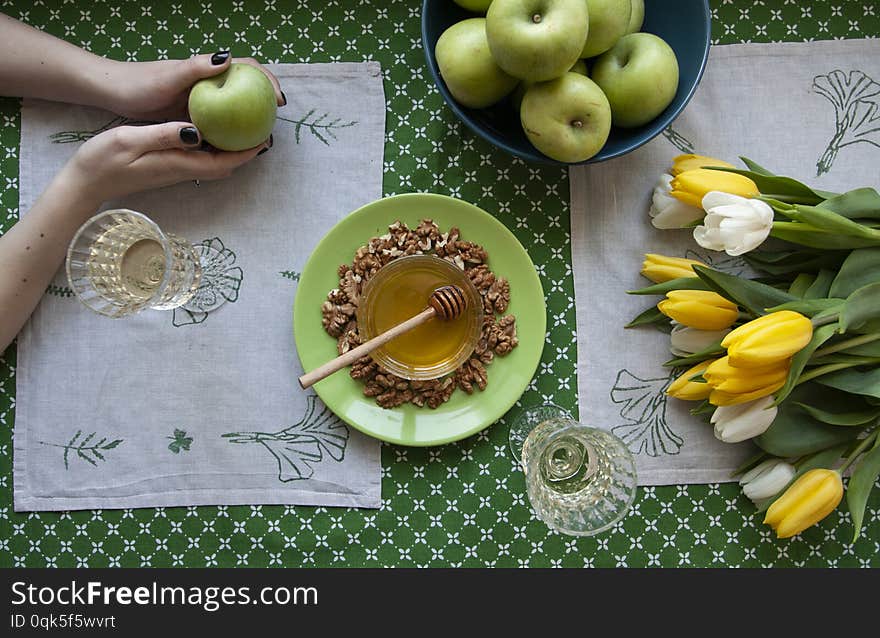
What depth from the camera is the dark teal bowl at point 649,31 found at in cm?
85

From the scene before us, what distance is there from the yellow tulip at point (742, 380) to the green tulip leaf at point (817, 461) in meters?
0.13

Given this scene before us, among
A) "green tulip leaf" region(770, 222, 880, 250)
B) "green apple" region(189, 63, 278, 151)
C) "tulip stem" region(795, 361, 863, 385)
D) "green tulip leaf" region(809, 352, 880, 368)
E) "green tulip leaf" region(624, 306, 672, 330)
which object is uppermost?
"green apple" region(189, 63, 278, 151)

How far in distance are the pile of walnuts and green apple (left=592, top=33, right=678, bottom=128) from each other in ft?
0.79

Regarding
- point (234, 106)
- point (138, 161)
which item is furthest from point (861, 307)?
point (138, 161)

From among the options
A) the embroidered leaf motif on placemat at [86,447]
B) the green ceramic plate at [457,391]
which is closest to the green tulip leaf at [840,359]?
the green ceramic plate at [457,391]

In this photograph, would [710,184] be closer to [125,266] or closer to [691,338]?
[691,338]

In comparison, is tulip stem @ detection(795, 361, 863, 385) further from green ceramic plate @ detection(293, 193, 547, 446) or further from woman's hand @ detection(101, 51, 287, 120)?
woman's hand @ detection(101, 51, 287, 120)

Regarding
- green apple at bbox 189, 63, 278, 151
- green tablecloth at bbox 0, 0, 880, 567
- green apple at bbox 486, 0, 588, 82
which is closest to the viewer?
green apple at bbox 486, 0, 588, 82

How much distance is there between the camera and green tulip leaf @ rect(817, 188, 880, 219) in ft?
2.80

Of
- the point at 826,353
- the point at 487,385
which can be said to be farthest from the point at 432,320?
the point at 826,353

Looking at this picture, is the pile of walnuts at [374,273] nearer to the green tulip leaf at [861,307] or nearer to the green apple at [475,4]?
the green apple at [475,4]

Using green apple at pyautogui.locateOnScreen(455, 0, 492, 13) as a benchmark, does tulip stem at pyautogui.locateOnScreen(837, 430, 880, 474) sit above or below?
below

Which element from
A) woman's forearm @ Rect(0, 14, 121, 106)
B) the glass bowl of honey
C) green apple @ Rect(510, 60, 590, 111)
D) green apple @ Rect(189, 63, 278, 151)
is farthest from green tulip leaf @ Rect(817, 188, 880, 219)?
woman's forearm @ Rect(0, 14, 121, 106)

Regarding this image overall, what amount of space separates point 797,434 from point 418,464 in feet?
1.51
